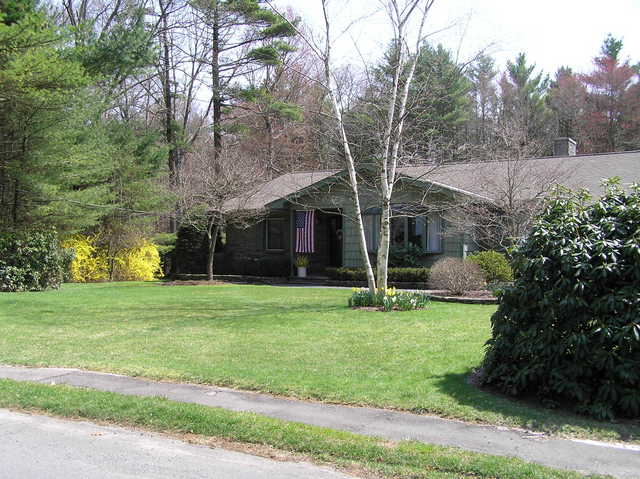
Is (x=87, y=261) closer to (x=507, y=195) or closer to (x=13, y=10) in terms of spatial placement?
(x=13, y=10)

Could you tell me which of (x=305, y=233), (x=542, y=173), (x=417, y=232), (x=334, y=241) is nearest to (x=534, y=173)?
(x=542, y=173)

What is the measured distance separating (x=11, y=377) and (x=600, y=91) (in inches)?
1637

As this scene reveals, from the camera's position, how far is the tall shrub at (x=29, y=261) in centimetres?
1927

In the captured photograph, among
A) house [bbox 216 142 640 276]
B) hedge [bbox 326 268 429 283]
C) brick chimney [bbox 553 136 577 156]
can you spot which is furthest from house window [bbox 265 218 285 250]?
brick chimney [bbox 553 136 577 156]

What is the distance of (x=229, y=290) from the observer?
20.3 metres

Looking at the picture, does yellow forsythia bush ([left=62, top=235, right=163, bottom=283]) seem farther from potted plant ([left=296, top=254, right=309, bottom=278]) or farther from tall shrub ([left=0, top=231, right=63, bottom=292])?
potted plant ([left=296, top=254, right=309, bottom=278])

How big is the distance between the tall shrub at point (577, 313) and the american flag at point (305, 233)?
17.6m

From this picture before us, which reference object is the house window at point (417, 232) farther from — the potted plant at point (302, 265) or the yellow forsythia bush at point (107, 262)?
the yellow forsythia bush at point (107, 262)

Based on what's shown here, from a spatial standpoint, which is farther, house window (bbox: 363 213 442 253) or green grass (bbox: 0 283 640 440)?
house window (bbox: 363 213 442 253)

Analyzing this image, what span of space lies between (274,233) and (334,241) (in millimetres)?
2778

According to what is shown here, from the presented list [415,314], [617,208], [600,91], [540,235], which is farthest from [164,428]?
[600,91]

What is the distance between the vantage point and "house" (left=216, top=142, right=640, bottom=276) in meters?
20.2

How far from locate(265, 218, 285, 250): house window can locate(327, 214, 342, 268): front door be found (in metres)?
2.13

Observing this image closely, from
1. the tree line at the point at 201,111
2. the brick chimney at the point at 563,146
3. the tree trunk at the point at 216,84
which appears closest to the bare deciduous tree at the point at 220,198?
the tree line at the point at 201,111
